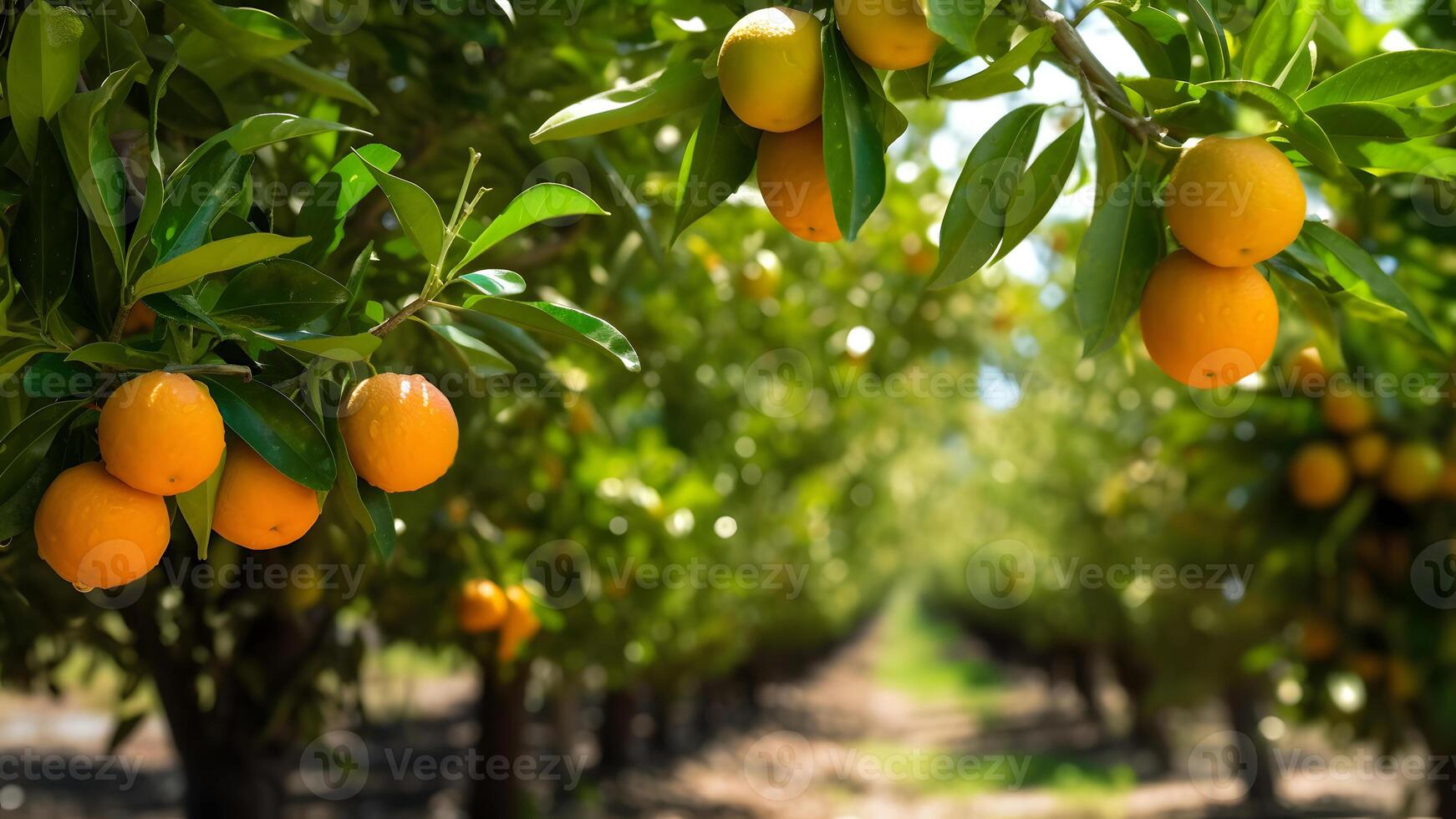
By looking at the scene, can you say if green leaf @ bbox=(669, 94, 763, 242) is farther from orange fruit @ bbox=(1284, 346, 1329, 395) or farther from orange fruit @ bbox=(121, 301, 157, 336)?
orange fruit @ bbox=(1284, 346, 1329, 395)

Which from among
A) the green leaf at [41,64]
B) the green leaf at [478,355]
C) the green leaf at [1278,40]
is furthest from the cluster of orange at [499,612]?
the green leaf at [1278,40]

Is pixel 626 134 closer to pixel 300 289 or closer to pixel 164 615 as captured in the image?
pixel 300 289

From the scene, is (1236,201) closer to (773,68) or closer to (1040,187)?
(1040,187)

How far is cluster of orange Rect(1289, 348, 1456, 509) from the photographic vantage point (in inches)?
119

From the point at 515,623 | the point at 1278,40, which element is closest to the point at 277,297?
the point at 1278,40

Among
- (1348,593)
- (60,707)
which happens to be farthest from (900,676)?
(1348,593)

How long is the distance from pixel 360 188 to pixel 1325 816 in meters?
9.36

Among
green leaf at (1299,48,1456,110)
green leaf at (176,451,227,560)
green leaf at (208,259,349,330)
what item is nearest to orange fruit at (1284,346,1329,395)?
green leaf at (1299,48,1456,110)

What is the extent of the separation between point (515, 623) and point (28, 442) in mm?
1977

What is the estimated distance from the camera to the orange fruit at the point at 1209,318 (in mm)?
1209

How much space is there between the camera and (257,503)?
1134mm

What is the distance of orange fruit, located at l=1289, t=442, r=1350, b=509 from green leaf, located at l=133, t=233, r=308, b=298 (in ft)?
9.88

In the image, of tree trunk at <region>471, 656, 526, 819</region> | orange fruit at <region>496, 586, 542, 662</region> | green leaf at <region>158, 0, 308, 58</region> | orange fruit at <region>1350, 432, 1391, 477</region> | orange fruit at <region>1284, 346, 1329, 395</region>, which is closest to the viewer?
green leaf at <region>158, 0, 308, 58</region>

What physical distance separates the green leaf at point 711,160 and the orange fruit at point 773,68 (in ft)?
0.29
